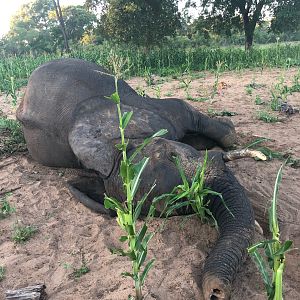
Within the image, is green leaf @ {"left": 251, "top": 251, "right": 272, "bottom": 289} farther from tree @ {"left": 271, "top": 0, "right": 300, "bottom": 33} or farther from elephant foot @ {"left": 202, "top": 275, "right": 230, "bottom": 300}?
tree @ {"left": 271, "top": 0, "right": 300, "bottom": 33}

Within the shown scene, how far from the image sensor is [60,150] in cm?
408

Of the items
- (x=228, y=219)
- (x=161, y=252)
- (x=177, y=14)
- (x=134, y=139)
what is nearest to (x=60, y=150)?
(x=134, y=139)

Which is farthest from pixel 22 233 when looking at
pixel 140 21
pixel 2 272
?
pixel 140 21

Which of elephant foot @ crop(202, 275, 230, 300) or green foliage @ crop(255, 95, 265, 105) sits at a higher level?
elephant foot @ crop(202, 275, 230, 300)

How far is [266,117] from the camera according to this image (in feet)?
18.4

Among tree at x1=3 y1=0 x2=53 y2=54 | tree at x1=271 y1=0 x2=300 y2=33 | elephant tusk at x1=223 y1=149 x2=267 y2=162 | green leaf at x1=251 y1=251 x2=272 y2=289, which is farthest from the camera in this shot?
tree at x1=3 y1=0 x2=53 y2=54

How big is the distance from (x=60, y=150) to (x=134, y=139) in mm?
1020

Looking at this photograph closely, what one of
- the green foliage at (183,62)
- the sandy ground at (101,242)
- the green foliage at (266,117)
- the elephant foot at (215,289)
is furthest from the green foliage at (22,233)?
the green foliage at (183,62)

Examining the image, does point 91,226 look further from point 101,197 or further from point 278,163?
point 278,163

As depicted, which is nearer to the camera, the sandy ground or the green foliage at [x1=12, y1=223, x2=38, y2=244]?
the sandy ground

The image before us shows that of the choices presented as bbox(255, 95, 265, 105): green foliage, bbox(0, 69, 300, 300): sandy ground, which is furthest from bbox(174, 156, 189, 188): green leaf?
bbox(255, 95, 265, 105): green foliage

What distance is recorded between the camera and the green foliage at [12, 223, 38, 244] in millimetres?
3023

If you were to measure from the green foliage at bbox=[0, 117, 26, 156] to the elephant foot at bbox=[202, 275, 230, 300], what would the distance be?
→ 3465 millimetres

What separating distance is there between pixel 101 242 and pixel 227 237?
1.04 metres
